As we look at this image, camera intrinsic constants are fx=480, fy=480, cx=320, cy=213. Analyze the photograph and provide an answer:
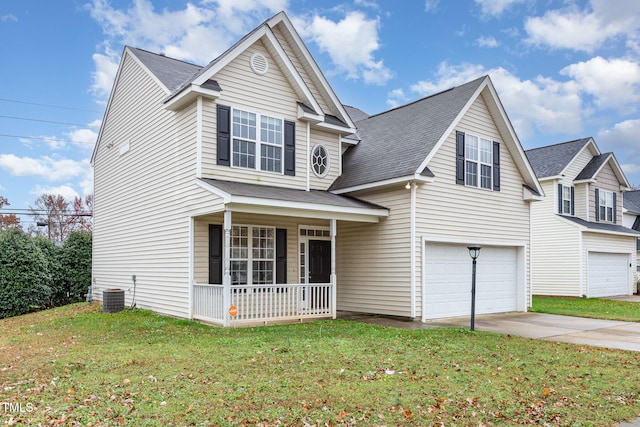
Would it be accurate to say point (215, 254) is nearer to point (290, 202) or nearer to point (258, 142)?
point (290, 202)

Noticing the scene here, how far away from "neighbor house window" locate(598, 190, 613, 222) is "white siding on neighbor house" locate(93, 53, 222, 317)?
21.7m

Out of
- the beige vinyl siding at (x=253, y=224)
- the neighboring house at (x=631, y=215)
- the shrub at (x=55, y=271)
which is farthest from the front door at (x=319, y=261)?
the neighboring house at (x=631, y=215)

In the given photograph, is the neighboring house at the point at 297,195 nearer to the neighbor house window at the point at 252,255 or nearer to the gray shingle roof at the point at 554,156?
the neighbor house window at the point at 252,255

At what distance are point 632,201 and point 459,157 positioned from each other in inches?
1109

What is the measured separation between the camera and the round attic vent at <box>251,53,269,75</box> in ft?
43.0

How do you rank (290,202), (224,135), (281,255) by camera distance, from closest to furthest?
1. (290,202)
2. (224,135)
3. (281,255)

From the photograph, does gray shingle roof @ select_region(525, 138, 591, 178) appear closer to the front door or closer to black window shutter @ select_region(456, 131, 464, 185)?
black window shutter @ select_region(456, 131, 464, 185)

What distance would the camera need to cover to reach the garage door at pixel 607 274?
22.7 meters

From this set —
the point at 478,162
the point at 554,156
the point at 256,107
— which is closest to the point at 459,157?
the point at 478,162

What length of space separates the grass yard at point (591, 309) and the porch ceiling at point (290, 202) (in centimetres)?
745

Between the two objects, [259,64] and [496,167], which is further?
[496,167]

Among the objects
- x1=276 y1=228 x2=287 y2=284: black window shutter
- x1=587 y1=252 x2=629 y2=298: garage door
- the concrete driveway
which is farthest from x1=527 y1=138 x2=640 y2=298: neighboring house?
x1=276 y1=228 x2=287 y2=284: black window shutter

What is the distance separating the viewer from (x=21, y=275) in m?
17.4

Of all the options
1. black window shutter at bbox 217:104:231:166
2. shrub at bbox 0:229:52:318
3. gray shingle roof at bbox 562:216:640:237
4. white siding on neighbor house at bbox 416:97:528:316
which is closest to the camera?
black window shutter at bbox 217:104:231:166
